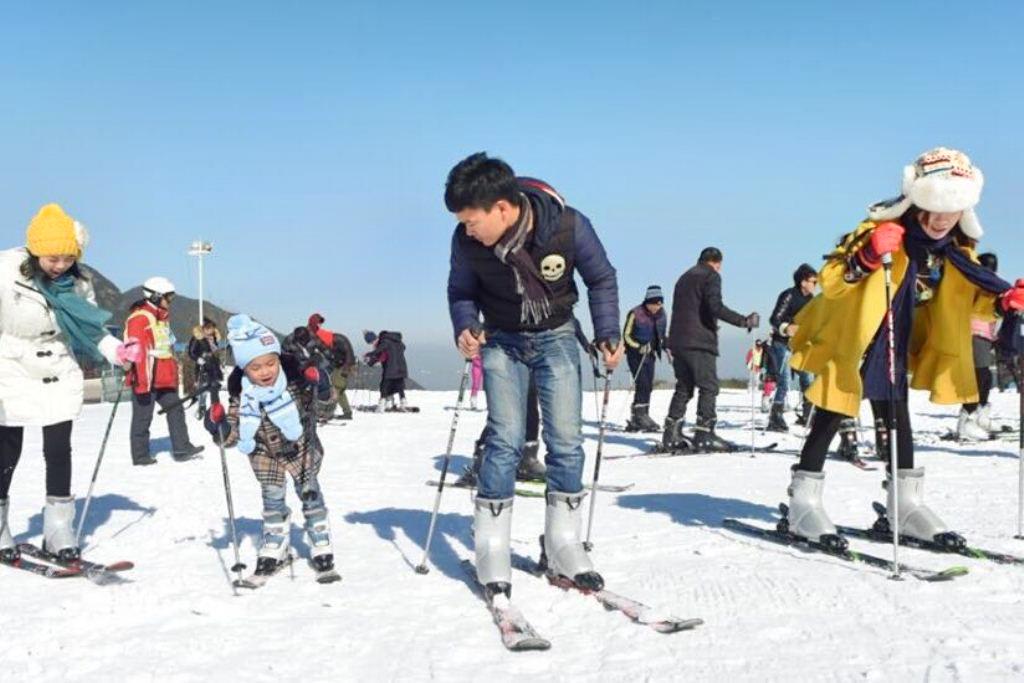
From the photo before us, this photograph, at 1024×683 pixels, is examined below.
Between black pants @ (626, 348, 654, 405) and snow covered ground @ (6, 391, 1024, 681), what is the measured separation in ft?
19.6

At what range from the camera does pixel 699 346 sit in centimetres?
1079

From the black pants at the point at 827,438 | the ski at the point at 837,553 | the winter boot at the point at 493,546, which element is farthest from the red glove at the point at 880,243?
the winter boot at the point at 493,546

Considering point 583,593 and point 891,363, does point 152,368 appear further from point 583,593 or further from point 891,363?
point 891,363

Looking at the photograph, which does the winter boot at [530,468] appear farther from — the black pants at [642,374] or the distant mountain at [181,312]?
the distant mountain at [181,312]

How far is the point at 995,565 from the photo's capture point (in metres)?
4.54

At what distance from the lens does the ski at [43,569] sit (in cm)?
519

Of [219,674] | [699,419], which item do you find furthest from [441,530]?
[699,419]

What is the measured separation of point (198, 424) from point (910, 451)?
41.0 feet

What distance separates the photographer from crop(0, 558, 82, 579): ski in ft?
17.0

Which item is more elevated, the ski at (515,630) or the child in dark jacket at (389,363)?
the child in dark jacket at (389,363)

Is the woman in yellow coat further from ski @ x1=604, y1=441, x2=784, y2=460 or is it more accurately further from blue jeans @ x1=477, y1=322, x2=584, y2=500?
ski @ x1=604, y1=441, x2=784, y2=460

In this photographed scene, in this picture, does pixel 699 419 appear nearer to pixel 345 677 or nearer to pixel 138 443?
pixel 138 443

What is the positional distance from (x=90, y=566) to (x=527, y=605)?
8.37 ft

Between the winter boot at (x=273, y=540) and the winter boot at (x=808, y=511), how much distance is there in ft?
8.97
